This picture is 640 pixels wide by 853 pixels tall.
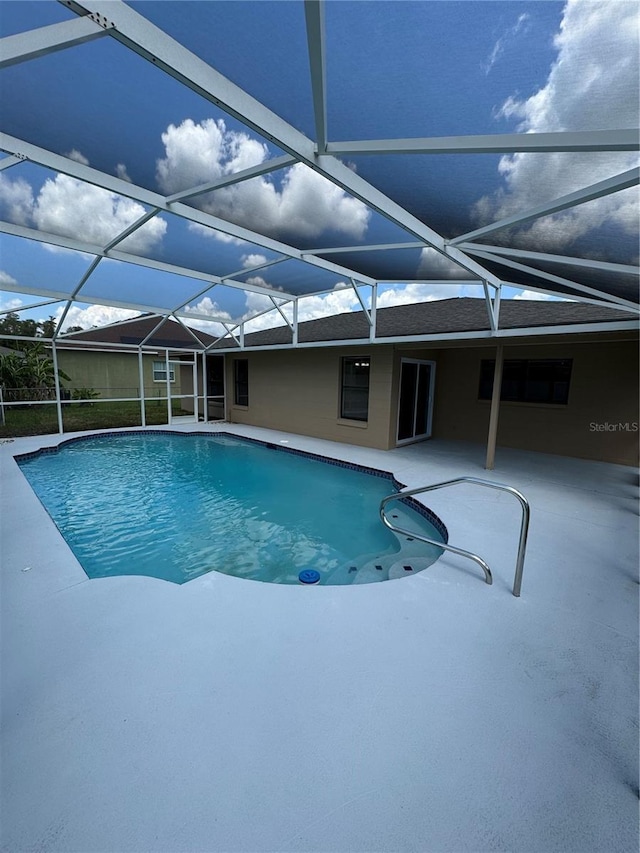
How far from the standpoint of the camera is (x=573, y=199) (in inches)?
99.3

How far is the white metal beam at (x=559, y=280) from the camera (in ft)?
14.6

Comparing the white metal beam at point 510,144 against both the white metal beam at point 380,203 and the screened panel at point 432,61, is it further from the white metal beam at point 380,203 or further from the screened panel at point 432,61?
the white metal beam at point 380,203

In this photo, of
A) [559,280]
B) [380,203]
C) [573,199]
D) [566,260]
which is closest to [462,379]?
[559,280]

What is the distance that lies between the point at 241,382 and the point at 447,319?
743 centimetres

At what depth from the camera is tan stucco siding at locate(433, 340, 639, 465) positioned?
7426 millimetres

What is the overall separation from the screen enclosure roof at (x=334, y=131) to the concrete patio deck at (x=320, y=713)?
301 cm

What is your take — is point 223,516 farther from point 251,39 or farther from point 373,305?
point 373,305

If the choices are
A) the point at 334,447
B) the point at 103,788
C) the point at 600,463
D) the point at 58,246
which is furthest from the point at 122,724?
the point at 600,463

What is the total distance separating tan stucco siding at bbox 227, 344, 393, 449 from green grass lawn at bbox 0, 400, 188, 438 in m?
3.79

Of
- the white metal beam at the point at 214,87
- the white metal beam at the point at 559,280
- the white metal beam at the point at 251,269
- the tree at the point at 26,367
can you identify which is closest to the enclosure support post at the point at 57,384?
the tree at the point at 26,367

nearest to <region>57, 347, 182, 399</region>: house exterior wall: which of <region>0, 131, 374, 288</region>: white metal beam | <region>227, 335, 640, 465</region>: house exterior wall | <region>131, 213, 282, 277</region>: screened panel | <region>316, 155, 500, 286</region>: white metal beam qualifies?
<region>227, 335, 640, 465</region>: house exterior wall

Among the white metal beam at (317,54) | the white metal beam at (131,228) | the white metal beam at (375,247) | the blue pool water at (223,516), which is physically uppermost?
the white metal beam at (131,228)

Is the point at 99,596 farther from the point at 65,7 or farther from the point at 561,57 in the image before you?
the point at 561,57

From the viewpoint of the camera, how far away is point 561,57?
168 centimetres
